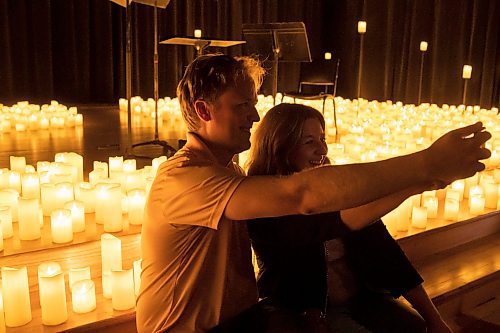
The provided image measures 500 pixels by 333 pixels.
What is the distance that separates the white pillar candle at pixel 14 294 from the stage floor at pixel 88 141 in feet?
4.55

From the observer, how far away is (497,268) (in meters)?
2.40

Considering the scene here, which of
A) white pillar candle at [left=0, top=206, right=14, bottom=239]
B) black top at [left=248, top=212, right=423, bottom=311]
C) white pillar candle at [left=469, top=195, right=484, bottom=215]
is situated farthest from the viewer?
white pillar candle at [left=469, top=195, right=484, bottom=215]

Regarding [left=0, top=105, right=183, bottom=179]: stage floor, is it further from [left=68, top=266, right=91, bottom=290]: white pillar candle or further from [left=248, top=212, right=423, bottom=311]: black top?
[left=248, top=212, right=423, bottom=311]: black top

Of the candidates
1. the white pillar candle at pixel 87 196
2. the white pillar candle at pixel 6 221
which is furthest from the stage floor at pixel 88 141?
the white pillar candle at pixel 6 221

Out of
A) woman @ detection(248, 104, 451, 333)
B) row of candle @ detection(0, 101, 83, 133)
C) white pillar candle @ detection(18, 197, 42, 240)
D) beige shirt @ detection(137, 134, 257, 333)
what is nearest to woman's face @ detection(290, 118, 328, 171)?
woman @ detection(248, 104, 451, 333)

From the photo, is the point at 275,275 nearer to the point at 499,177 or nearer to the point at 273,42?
the point at 499,177

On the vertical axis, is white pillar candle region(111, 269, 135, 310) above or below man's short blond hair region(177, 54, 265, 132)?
below

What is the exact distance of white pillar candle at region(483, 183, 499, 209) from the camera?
2.84 m

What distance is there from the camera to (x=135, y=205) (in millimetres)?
2242

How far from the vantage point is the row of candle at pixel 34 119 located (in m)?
4.50

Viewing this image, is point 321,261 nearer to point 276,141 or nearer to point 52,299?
point 276,141

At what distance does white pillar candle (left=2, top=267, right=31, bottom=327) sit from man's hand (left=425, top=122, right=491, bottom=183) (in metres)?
1.23

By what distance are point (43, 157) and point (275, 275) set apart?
2389mm

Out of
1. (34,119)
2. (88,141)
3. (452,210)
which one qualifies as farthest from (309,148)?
(34,119)
